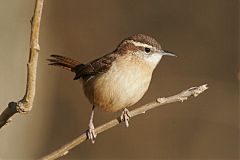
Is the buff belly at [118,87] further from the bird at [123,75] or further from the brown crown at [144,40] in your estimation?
the brown crown at [144,40]

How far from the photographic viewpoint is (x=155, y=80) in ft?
29.1

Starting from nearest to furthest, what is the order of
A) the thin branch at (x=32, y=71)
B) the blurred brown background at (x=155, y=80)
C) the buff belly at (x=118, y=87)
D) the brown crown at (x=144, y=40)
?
1. the thin branch at (x=32, y=71)
2. the buff belly at (x=118, y=87)
3. the brown crown at (x=144, y=40)
4. the blurred brown background at (x=155, y=80)

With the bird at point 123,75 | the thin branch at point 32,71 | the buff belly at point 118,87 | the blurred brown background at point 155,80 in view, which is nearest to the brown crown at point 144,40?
the bird at point 123,75

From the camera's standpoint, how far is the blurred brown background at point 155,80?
8.16 meters

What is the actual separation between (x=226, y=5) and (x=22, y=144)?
4.20m

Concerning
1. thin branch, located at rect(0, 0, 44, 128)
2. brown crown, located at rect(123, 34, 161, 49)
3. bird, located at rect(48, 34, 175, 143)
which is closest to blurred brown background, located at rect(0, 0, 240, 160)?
bird, located at rect(48, 34, 175, 143)

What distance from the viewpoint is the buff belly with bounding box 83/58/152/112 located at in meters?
3.79

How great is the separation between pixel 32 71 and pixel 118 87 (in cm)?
167

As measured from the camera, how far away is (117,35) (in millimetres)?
9250

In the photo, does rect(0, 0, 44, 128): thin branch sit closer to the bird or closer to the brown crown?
the bird

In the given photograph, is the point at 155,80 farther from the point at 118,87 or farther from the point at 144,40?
the point at 118,87

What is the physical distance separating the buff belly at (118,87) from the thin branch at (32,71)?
1.51 meters

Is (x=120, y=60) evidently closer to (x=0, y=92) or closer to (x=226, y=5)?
(x=0, y=92)

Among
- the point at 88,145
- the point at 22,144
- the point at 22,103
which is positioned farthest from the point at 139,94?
the point at 88,145
